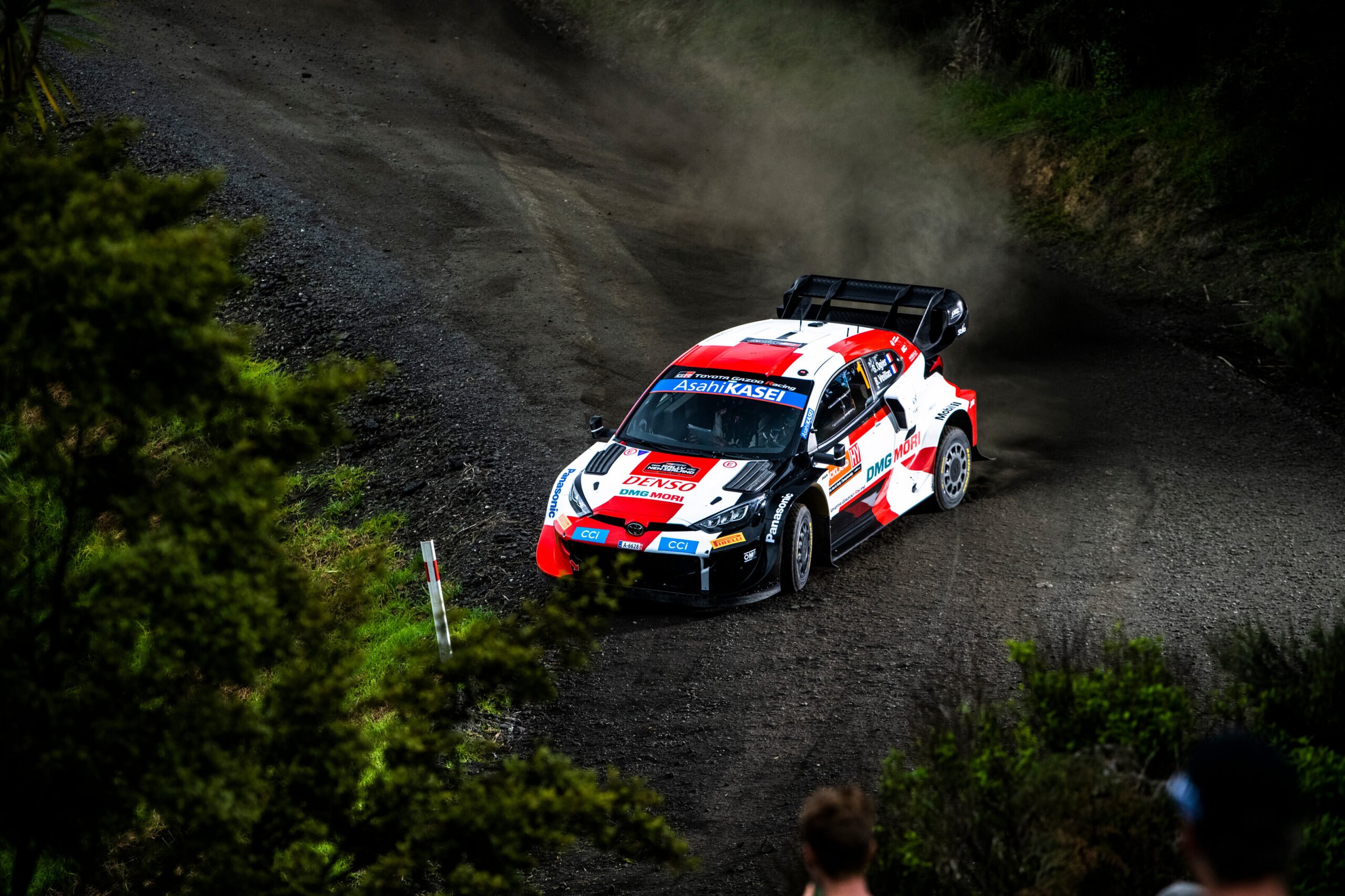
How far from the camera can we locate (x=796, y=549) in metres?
10.3

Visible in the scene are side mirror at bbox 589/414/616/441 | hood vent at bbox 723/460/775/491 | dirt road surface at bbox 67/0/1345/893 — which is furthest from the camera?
side mirror at bbox 589/414/616/441

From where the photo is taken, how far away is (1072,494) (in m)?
12.2

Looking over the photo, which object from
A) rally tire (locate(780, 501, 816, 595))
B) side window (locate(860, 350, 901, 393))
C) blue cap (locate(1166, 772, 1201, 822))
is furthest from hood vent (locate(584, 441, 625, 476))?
blue cap (locate(1166, 772, 1201, 822))

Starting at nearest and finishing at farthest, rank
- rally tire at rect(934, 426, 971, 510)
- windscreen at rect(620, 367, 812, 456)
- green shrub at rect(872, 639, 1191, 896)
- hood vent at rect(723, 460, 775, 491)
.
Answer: green shrub at rect(872, 639, 1191, 896) < hood vent at rect(723, 460, 775, 491) < windscreen at rect(620, 367, 812, 456) < rally tire at rect(934, 426, 971, 510)

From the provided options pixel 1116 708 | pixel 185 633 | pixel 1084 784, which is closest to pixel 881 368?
pixel 1116 708

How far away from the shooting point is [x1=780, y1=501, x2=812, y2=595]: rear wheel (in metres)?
10.2

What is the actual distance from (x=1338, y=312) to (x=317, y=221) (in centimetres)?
1454

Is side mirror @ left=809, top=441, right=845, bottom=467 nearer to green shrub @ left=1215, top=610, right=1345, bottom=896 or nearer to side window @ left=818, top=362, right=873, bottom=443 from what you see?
side window @ left=818, top=362, right=873, bottom=443

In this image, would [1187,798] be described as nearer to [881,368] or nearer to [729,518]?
[729,518]

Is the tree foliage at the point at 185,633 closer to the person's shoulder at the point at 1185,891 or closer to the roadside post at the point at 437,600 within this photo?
the person's shoulder at the point at 1185,891

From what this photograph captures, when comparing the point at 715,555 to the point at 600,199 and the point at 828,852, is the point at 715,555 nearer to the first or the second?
the point at 828,852

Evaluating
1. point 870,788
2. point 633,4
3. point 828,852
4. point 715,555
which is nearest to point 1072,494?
point 715,555

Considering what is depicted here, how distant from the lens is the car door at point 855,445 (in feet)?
35.0

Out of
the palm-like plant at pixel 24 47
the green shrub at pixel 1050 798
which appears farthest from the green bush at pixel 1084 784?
the palm-like plant at pixel 24 47
